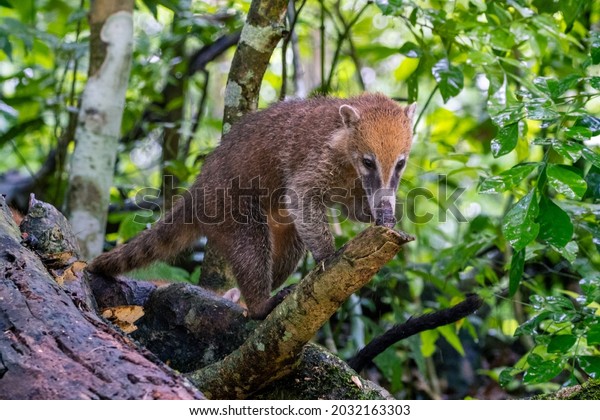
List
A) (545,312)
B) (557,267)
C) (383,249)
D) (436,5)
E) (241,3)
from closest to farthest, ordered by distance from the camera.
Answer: (383,249) → (545,312) → (436,5) → (557,267) → (241,3)

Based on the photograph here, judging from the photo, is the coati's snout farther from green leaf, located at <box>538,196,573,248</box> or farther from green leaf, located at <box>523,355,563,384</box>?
green leaf, located at <box>523,355,563,384</box>

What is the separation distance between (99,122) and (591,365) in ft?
13.8

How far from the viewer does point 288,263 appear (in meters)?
5.59

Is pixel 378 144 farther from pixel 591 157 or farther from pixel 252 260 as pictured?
pixel 591 157

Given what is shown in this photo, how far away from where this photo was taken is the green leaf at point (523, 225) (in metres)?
3.42

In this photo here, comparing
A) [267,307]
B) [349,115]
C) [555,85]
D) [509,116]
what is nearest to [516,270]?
[509,116]

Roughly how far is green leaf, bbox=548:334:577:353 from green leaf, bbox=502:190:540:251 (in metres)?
0.81

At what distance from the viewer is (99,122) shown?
594 cm

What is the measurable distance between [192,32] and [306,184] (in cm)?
330

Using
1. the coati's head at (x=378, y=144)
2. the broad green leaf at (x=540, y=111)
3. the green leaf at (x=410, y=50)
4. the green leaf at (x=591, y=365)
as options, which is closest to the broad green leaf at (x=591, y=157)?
the broad green leaf at (x=540, y=111)
